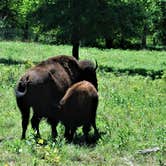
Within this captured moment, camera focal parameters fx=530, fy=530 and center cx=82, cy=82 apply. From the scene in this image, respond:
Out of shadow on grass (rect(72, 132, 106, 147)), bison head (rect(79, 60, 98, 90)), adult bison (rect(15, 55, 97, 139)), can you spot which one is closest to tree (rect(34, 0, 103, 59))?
bison head (rect(79, 60, 98, 90))

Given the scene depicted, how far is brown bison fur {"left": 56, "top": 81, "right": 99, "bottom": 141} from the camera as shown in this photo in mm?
9789

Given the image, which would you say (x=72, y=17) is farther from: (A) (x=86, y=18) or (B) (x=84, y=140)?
(B) (x=84, y=140)

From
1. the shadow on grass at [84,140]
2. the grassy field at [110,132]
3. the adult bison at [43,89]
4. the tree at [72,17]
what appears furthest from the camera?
the tree at [72,17]

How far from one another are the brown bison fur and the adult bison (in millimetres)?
160

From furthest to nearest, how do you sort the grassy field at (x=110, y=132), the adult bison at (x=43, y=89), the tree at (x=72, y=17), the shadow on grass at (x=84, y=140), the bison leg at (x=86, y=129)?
the tree at (x=72, y=17) < the bison leg at (x=86, y=129) < the shadow on grass at (x=84, y=140) < the adult bison at (x=43, y=89) < the grassy field at (x=110, y=132)

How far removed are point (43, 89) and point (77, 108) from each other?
0.78 meters

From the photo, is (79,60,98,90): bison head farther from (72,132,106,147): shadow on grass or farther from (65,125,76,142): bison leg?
(65,125,76,142): bison leg

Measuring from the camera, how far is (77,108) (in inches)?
389

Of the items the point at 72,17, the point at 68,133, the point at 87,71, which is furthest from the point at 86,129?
the point at 72,17

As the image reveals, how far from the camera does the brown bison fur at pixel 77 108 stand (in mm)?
9789

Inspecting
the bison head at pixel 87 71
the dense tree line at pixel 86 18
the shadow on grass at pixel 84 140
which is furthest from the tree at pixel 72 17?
the shadow on grass at pixel 84 140

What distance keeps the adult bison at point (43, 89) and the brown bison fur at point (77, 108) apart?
0.16 m

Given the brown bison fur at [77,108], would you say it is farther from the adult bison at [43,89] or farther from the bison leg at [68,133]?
the adult bison at [43,89]

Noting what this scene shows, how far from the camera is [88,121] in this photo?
33.2 feet
